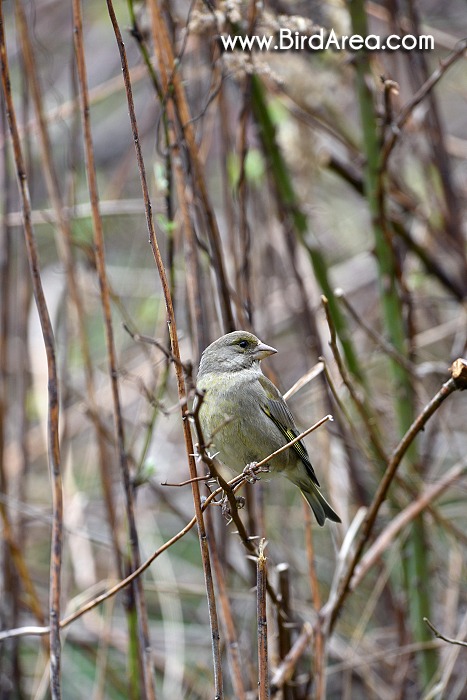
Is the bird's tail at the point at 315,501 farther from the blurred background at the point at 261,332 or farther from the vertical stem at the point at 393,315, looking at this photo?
the vertical stem at the point at 393,315

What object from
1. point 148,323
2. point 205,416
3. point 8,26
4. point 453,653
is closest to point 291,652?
point 453,653

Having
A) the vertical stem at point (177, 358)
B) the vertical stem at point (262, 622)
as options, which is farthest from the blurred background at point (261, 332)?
the vertical stem at point (262, 622)

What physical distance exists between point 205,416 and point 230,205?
1140 millimetres

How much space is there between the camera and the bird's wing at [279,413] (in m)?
2.55

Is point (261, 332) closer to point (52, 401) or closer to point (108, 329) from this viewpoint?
point (108, 329)

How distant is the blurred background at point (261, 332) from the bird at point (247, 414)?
14cm

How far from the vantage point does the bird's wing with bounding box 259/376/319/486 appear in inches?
100

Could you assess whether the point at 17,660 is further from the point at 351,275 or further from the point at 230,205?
the point at 351,275

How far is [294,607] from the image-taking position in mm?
3727

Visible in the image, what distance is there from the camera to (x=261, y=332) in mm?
4047

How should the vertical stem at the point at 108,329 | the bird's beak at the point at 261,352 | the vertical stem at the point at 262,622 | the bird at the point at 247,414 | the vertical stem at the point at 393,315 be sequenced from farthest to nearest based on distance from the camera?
the vertical stem at the point at 393,315
the bird's beak at the point at 261,352
the bird at the point at 247,414
the vertical stem at the point at 108,329
the vertical stem at the point at 262,622

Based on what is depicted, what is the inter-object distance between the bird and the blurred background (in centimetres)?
14

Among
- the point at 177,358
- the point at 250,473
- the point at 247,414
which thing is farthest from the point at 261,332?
the point at 177,358

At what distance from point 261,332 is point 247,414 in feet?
5.34
